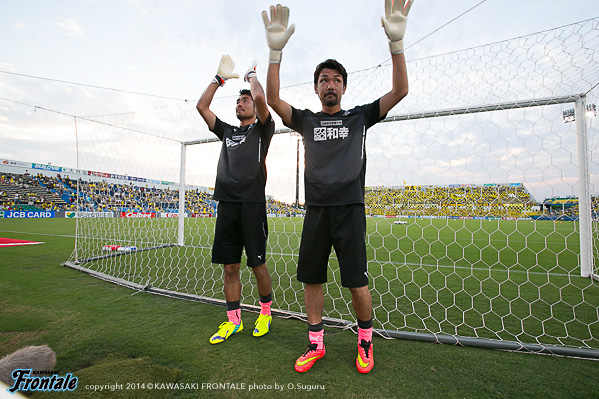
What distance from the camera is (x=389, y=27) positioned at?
4.97ft

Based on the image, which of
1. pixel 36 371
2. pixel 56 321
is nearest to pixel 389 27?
pixel 36 371

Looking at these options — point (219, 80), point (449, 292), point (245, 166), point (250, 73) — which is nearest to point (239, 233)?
point (245, 166)

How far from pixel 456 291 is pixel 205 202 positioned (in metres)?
13.9

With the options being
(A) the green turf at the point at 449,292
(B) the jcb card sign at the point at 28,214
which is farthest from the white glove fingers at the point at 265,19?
(B) the jcb card sign at the point at 28,214

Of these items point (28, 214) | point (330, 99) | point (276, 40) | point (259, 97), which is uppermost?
point (276, 40)

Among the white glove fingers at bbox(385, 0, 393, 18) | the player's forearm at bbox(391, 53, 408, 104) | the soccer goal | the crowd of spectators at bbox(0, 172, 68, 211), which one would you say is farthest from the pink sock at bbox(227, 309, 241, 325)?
the crowd of spectators at bbox(0, 172, 68, 211)

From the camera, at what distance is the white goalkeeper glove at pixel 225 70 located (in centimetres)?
244

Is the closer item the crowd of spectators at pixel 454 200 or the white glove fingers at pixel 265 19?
the white glove fingers at pixel 265 19

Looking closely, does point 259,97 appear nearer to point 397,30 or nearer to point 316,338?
point 397,30

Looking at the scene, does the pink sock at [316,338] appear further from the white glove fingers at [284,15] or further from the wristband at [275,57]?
the white glove fingers at [284,15]

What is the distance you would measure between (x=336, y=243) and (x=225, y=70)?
6.14 ft

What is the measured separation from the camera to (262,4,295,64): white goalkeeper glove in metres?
1.64

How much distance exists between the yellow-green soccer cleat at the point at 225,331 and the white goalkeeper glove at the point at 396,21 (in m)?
2.10

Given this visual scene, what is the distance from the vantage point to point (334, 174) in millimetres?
1660
